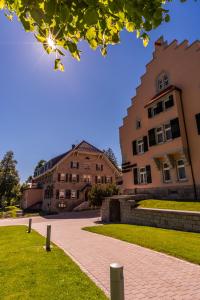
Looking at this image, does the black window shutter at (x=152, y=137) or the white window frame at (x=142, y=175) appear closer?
the black window shutter at (x=152, y=137)

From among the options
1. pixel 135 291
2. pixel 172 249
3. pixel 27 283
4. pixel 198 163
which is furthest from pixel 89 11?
pixel 198 163

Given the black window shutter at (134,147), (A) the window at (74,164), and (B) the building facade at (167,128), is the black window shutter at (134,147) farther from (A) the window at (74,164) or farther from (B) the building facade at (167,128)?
(A) the window at (74,164)

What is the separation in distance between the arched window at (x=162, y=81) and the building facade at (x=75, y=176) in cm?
2512

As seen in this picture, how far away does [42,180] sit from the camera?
51.2m

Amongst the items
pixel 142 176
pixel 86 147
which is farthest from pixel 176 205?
pixel 86 147

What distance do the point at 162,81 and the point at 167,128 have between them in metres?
5.45

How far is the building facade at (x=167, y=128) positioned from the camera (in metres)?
17.9

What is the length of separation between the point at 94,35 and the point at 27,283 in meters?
6.09

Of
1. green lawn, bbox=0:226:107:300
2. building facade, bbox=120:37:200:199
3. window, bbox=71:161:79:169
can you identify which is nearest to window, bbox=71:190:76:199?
window, bbox=71:161:79:169

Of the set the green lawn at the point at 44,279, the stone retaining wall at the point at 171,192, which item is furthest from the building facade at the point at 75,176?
the green lawn at the point at 44,279

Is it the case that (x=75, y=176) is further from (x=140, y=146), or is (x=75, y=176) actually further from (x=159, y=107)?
(x=159, y=107)

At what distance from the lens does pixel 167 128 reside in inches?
783

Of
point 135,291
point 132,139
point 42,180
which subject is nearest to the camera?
point 135,291

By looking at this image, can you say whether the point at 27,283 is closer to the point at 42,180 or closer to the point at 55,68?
the point at 55,68
